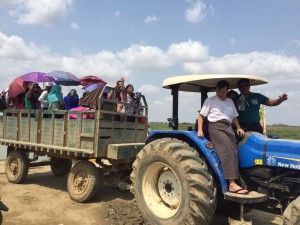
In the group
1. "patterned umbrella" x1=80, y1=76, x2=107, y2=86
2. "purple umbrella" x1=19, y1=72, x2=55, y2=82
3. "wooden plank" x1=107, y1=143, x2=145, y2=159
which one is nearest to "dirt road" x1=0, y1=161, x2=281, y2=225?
"wooden plank" x1=107, y1=143, x2=145, y2=159

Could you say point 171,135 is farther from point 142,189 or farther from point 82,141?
point 82,141

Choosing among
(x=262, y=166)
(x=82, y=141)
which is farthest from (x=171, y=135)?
(x=82, y=141)

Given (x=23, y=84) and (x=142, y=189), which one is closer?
(x=142, y=189)

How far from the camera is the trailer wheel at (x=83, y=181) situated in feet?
23.6

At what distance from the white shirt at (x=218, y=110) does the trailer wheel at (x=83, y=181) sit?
10.3 ft

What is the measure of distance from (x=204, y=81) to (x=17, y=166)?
5978mm

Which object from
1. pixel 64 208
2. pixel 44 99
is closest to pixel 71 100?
pixel 44 99

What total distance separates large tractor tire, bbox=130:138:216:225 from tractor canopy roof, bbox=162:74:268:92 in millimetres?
882

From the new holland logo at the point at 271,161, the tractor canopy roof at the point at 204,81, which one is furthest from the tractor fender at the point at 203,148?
the tractor canopy roof at the point at 204,81

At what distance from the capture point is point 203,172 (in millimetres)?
4641

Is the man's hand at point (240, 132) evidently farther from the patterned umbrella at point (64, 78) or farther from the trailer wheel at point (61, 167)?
the patterned umbrella at point (64, 78)

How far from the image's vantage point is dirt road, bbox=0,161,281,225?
6145 mm

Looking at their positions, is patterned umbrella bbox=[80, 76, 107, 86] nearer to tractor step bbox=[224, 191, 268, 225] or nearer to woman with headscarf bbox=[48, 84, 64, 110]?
woman with headscarf bbox=[48, 84, 64, 110]

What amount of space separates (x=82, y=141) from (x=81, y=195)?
1110 millimetres
